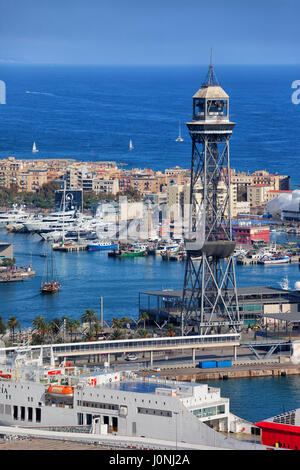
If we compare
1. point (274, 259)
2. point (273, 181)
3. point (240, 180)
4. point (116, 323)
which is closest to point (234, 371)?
point (116, 323)

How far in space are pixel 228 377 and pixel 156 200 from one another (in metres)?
25.7

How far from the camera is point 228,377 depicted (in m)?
19.9

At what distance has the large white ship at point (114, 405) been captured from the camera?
13406 millimetres

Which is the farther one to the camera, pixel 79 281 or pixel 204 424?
pixel 79 281

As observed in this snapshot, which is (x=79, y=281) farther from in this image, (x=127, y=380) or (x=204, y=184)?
(x=127, y=380)

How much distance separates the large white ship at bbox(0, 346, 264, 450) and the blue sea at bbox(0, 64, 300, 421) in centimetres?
296

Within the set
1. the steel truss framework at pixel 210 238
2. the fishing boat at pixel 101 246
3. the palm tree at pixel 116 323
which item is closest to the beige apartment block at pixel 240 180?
the fishing boat at pixel 101 246

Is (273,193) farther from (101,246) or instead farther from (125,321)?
(125,321)

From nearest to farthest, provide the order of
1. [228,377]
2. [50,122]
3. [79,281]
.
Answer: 1. [228,377]
2. [79,281]
3. [50,122]

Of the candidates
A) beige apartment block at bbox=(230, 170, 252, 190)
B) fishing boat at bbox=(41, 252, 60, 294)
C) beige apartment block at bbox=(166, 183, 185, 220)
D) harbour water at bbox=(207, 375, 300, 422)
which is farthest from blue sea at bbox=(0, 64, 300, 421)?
beige apartment block at bbox=(230, 170, 252, 190)

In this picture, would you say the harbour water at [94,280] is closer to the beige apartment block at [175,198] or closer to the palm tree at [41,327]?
the palm tree at [41,327]

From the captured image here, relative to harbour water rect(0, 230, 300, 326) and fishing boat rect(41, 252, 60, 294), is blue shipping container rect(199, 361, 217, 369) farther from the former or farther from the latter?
fishing boat rect(41, 252, 60, 294)

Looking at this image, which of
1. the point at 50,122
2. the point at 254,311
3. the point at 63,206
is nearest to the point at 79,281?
the point at 254,311

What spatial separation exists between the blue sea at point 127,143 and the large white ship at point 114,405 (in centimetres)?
296
